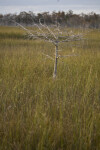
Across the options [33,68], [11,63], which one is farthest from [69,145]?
[11,63]

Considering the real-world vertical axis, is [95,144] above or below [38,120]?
below

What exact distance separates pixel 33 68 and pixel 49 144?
313cm

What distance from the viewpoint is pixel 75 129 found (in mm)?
2246

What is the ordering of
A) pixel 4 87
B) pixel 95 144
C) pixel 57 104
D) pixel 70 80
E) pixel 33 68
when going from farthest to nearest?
pixel 33 68
pixel 70 80
pixel 4 87
pixel 57 104
pixel 95 144

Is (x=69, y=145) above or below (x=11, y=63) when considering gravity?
below

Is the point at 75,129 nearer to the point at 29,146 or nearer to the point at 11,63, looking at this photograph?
the point at 29,146

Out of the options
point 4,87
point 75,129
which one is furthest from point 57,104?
point 4,87

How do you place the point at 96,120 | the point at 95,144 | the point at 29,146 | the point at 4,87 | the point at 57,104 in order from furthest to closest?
the point at 4,87
the point at 57,104
the point at 96,120
the point at 95,144
the point at 29,146

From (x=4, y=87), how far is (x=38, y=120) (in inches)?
59.6

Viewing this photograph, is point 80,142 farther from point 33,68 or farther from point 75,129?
point 33,68

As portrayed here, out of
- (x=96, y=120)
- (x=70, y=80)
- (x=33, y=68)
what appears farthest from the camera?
(x=33, y=68)

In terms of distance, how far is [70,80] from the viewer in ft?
13.3

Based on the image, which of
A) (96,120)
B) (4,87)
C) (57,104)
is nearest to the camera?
(96,120)

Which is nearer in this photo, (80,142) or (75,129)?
(80,142)
